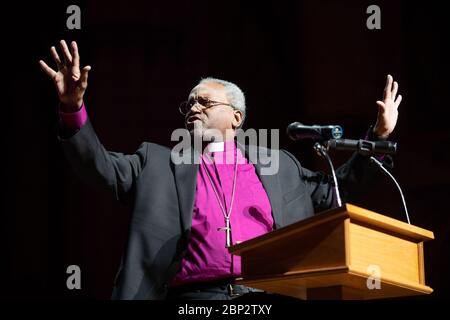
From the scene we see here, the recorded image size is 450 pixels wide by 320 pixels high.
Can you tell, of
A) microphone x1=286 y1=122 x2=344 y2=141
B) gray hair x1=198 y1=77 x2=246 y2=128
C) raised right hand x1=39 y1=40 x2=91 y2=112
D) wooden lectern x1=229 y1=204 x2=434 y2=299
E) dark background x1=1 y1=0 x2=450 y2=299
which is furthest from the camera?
dark background x1=1 y1=0 x2=450 y2=299

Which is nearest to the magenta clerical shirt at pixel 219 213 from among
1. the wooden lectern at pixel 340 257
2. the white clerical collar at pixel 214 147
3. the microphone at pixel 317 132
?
the white clerical collar at pixel 214 147

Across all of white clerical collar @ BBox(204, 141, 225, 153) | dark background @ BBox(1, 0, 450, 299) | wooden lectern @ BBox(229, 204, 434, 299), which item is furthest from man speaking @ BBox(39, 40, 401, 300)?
dark background @ BBox(1, 0, 450, 299)

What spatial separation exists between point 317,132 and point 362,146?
0.16 metres

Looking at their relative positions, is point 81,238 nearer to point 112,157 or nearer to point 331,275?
point 112,157

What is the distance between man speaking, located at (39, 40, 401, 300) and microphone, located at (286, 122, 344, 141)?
0.51 metres

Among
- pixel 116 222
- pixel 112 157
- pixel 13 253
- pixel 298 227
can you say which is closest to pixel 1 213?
pixel 13 253

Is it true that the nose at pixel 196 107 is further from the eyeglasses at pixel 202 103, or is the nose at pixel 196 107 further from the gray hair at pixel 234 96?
the gray hair at pixel 234 96

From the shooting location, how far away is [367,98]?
4.75 meters

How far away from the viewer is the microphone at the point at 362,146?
8.77 ft

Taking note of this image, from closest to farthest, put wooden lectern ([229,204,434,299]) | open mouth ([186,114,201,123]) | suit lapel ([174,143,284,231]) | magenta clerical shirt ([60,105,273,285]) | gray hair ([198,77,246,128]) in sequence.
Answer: wooden lectern ([229,204,434,299])
magenta clerical shirt ([60,105,273,285])
suit lapel ([174,143,284,231])
open mouth ([186,114,201,123])
gray hair ([198,77,246,128])

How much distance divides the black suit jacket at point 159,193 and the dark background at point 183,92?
123 centimetres

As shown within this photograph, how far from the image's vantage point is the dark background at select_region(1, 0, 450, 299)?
4340 mm

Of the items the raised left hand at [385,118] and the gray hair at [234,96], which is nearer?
the raised left hand at [385,118]

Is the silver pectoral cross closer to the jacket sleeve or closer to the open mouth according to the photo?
the jacket sleeve
